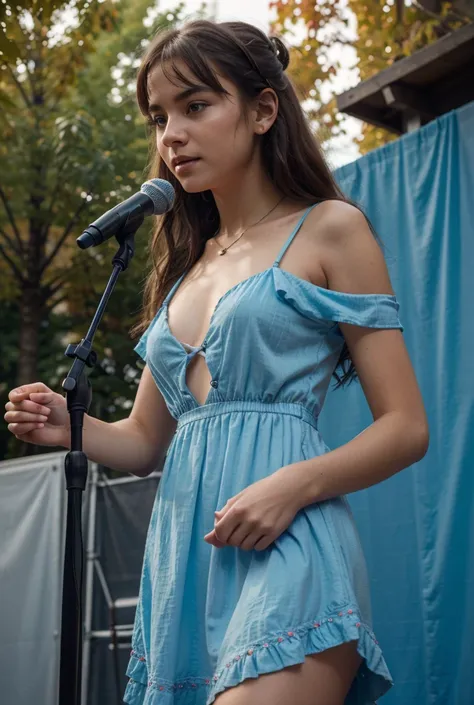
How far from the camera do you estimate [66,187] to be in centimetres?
934

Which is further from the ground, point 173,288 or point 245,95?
point 245,95

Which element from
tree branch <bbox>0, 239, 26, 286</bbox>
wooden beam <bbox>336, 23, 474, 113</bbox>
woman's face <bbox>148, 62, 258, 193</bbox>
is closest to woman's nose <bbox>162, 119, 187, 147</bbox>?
woman's face <bbox>148, 62, 258, 193</bbox>

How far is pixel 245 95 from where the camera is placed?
184cm

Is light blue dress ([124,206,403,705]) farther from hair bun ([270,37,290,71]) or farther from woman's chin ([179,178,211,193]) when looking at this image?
hair bun ([270,37,290,71])

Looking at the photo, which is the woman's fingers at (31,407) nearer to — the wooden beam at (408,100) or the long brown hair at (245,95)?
the long brown hair at (245,95)

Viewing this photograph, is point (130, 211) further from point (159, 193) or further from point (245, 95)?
point (245, 95)

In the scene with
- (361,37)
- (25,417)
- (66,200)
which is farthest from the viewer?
(66,200)

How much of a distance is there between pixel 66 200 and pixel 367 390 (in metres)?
8.04

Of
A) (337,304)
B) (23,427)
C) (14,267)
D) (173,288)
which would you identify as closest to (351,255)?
(337,304)

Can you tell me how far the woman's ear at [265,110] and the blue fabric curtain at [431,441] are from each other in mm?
1607

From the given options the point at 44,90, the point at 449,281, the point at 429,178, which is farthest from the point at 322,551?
the point at 44,90

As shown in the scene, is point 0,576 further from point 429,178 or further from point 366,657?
point 366,657

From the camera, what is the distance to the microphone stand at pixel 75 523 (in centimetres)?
143

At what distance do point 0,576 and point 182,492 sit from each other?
4215 millimetres
